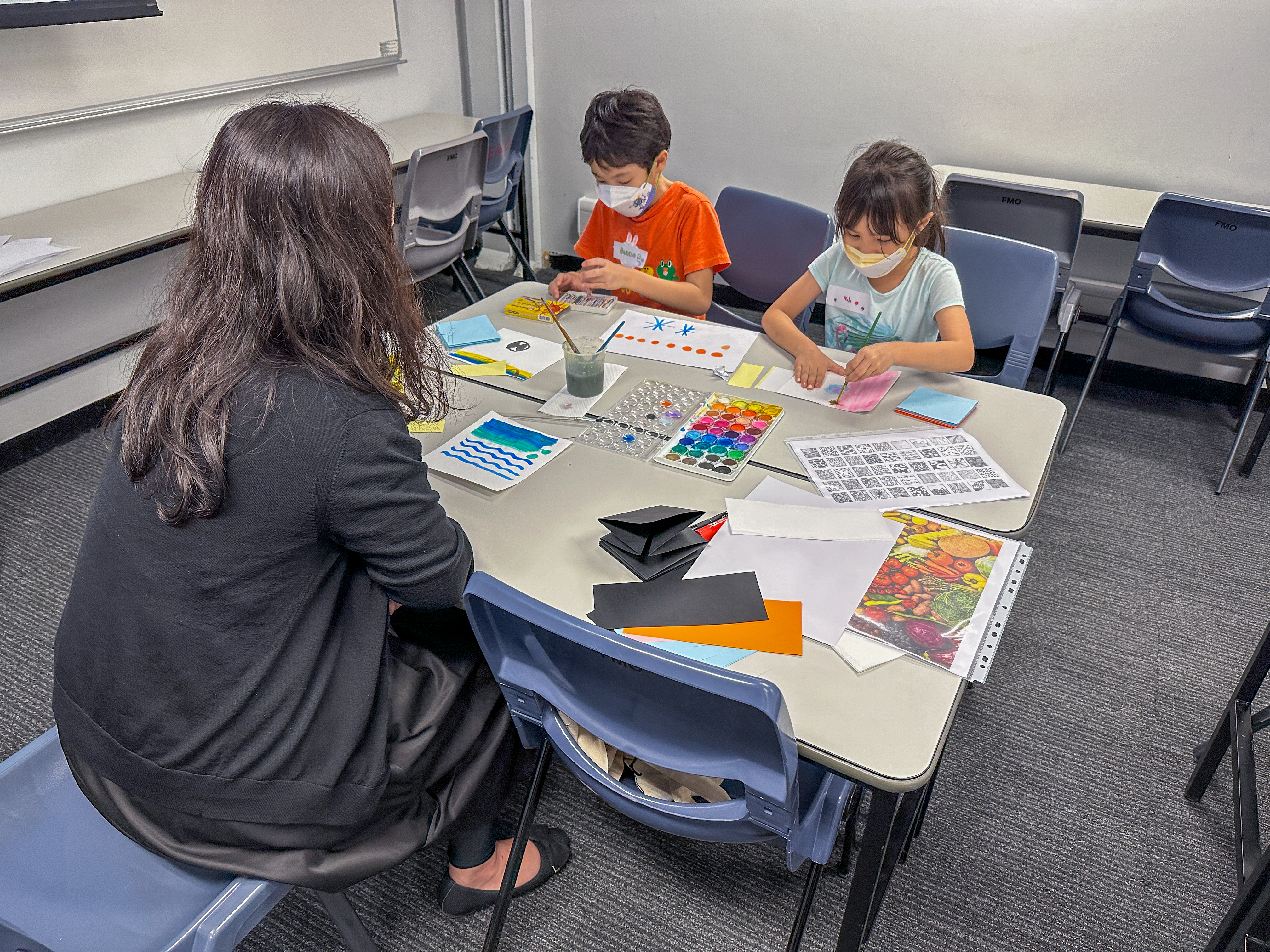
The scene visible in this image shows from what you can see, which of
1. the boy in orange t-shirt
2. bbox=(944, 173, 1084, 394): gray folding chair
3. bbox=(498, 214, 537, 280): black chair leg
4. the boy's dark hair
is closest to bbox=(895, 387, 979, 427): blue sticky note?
the boy in orange t-shirt

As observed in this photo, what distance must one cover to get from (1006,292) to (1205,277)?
96cm

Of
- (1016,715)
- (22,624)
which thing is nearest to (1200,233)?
(1016,715)

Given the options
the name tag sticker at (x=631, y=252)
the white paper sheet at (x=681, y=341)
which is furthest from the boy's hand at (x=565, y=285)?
the name tag sticker at (x=631, y=252)

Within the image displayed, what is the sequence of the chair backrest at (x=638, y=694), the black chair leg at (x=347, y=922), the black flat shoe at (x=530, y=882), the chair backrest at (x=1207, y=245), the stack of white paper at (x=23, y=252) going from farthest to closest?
the chair backrest at (x=1207, y=245)
the stack of white paper at (x=23, y=252)
the black flat shoe at (x=530, y=882)
the black chair leg at (x=347, y=922)
the chair backrest at (x=638, y=694)

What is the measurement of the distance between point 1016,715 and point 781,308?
990mm

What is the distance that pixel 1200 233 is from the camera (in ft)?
7.50

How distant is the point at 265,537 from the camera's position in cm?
86

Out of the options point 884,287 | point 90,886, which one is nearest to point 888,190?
point 884,287

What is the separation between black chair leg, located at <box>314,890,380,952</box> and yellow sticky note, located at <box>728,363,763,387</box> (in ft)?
3.38

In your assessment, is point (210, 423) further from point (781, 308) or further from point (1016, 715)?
point (1016, 715)

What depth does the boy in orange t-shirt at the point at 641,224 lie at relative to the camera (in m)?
1.88

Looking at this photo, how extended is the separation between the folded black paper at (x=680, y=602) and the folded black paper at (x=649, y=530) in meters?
0.05

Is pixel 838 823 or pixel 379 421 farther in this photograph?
pixel 838 823

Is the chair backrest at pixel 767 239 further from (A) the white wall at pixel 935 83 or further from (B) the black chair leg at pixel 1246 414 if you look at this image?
(B) the black chair leg at pixel 1246 414
